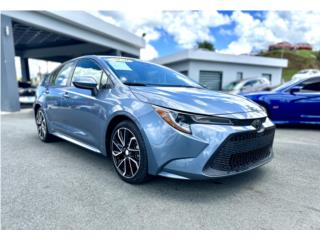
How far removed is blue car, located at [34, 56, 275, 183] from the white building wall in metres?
14.8

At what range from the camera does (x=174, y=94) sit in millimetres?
2740

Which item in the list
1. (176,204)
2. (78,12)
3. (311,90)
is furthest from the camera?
(78,12)

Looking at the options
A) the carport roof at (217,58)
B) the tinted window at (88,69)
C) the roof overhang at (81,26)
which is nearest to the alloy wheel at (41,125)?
A: the tinted window at (88,69)

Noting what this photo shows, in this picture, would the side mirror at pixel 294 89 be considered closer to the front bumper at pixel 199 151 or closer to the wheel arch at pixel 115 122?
the front bumper at pixel 199 151

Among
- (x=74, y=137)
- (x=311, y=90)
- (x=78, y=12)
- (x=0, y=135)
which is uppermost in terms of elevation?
(x=78, y=12)

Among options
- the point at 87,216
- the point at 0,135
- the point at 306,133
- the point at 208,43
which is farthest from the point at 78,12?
the point at 208,43

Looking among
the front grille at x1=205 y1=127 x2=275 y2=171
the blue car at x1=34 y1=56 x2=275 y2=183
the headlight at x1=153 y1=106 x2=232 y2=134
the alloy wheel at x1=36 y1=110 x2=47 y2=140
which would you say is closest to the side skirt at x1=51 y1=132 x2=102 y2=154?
the blue car at x1=34 y1=56 x2=275 y2=183

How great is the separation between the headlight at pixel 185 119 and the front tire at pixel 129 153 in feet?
1.28

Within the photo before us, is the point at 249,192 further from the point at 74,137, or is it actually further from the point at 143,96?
the point at 74,137

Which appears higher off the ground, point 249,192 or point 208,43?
point 208,43

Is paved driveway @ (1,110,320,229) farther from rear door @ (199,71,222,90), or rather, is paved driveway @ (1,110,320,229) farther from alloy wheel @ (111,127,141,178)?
rear door @ (199,71,222,90)

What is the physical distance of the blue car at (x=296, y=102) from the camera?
5988 millimetres

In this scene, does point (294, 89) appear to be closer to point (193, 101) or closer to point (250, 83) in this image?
point (193, 101)
